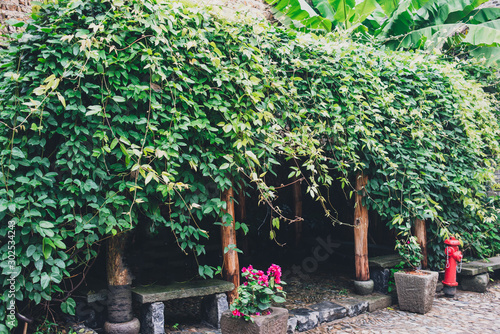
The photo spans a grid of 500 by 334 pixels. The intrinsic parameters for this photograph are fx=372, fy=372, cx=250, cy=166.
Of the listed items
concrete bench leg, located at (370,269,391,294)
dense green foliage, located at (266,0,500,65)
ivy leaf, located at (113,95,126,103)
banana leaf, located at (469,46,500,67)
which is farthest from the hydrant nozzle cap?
ivy leaf, located at (113,95,126,103)

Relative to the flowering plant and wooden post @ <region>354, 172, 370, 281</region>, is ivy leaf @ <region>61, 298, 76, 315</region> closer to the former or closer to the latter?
the flowering plant

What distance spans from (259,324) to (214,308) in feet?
3.67

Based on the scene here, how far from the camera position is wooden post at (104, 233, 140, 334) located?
367 cm

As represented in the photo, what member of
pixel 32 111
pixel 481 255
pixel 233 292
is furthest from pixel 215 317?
pixel 481 255

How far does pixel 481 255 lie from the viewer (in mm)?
6672

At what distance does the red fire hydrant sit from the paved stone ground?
0.19 m

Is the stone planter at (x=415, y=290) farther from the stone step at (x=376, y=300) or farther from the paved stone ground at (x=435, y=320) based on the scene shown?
the stone step at (x=376, y=300)

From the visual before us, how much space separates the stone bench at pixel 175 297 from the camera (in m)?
3.75

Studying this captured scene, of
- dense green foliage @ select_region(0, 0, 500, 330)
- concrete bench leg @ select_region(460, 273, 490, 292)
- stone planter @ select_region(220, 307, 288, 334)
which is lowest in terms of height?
concrete bench leg @ select_region(460, 273, 490, 292)

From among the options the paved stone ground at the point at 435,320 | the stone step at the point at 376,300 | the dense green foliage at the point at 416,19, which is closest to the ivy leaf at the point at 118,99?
the paved stone ground at the point at 435,320

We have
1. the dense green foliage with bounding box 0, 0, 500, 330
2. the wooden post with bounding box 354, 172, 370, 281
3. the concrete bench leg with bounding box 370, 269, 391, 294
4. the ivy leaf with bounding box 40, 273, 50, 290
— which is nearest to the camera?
the ivy leaf with bounding box 40, 273, 50, 290

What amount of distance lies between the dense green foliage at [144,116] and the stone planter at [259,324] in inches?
22.7

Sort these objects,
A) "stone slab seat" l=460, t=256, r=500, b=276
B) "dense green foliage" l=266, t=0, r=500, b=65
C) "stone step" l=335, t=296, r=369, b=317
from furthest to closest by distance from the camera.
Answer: "dense green foliage" l=266, t=0, r=500, b=65 → "stone slab seat" l=460, t=256, r=500, b=276 → "stone step" l=335, t=296, r=369, b=317

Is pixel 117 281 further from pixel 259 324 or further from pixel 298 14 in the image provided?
pixel 298 14
